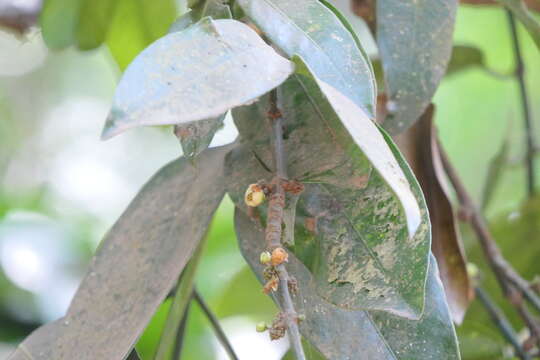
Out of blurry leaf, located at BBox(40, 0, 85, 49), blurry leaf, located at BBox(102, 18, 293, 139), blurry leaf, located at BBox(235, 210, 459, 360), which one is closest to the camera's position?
blurry leaf, located at BBox(102, 18, 293, 139)

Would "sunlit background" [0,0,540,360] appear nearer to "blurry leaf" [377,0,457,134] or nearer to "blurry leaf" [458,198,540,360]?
"blurry leaf" [458,198,540,360]

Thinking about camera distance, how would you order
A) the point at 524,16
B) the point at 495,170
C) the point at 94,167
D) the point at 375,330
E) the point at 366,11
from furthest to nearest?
the point at 94,167 < the point at 495,170 < the point at 366,11 < the point at 524,16 < the point at 375,330

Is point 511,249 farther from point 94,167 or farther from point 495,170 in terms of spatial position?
point 94,167

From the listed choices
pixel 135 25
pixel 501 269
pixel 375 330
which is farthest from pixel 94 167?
pixel 375 330

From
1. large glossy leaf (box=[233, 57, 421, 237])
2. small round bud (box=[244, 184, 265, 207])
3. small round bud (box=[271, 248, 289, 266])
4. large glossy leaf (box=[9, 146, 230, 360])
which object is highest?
large glossy leaf (box=[233, 57, 421, 237])

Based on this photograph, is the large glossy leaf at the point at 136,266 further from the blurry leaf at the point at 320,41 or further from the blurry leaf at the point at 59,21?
the blurry leaf at the point at 59,21

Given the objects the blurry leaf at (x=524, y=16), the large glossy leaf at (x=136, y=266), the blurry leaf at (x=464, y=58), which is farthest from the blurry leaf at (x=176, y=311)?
the blurry leaf at (x=464, y=58)

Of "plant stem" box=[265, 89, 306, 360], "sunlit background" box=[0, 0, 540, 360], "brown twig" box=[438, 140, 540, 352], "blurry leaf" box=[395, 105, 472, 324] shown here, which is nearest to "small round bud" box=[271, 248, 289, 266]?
"plant stem" box=[265, 89, 306, 360]
